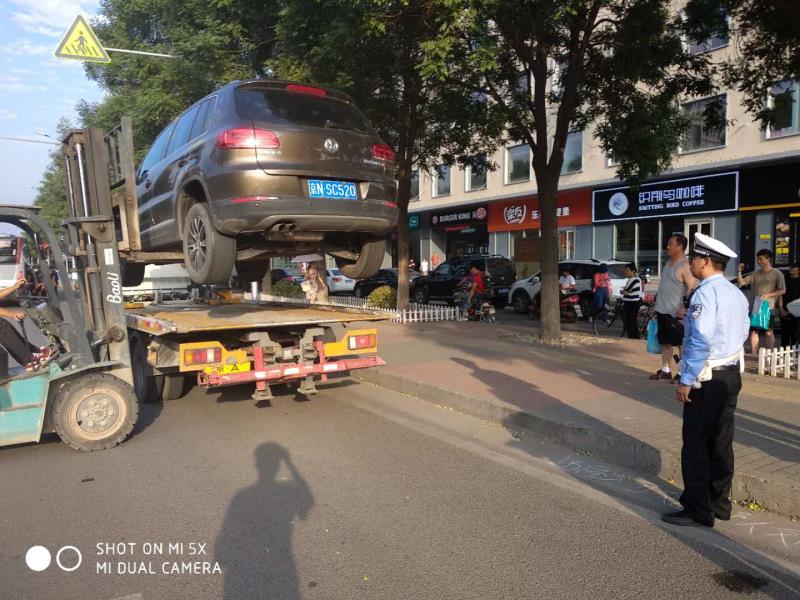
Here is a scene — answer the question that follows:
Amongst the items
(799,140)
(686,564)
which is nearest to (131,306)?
(686,564)

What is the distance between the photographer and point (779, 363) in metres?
7.71

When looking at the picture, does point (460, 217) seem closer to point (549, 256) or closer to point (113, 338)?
point (549, 256)

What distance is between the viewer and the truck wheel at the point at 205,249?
568cm

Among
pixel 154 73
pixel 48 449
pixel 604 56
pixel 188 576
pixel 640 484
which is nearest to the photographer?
pixel 188 576

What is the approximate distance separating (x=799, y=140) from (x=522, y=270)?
370 inches

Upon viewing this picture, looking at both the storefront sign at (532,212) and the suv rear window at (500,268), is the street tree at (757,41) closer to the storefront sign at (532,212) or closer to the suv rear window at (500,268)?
the suv rear window at (500,268)

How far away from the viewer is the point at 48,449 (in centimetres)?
575

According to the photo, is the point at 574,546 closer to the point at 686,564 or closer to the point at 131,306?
the point at 686,564

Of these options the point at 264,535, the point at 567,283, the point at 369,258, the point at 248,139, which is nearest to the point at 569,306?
the point at 567,283

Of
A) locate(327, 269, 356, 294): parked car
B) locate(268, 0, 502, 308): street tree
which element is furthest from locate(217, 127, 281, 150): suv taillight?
locate(327, 269, 356, 294): parked car

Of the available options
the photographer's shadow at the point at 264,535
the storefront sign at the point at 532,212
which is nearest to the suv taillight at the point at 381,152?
the photographer's shadow at the point at 264,535

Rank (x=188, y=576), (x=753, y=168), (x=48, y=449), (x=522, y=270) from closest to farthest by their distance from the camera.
→ (x=188, y=576) < (x=48, y=449) < (x=753, y=168) < (x=522, y=270)

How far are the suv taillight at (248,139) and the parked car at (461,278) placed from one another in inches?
518

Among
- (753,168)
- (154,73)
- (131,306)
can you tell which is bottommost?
(131,306)
